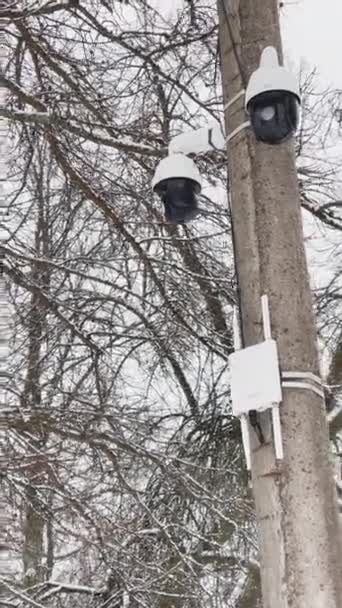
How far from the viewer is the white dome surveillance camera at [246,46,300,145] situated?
200cm

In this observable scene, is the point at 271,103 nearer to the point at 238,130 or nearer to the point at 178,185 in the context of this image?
the point at 238,130

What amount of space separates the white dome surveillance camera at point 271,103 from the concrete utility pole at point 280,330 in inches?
2.1

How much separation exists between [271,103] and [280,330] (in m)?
0.58

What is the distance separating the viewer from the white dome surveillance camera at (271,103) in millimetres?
2000

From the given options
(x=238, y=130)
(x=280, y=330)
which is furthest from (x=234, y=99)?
(x=280, y=330)

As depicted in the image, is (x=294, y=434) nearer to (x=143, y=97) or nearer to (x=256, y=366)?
(x=256, y=366)

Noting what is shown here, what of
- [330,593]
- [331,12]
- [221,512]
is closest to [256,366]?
[330,593]

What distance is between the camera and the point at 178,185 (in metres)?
2.36

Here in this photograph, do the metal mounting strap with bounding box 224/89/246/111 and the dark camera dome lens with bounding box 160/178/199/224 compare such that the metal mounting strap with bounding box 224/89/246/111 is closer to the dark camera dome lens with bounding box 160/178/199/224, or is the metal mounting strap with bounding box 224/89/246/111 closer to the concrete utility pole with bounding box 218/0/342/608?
the concrete utility pole with bounding box 218/0/342/608

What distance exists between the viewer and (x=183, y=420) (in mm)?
4629

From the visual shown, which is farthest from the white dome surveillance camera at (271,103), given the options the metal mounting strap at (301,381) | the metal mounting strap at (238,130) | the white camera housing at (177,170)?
the metal mounting strap at (301,381)

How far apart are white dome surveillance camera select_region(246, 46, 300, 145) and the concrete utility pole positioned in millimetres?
53

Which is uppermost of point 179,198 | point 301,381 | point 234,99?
point 234,99

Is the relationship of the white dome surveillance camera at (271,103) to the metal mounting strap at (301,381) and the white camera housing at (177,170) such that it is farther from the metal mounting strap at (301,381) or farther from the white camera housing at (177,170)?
the metal mounting strap at (301,381)
